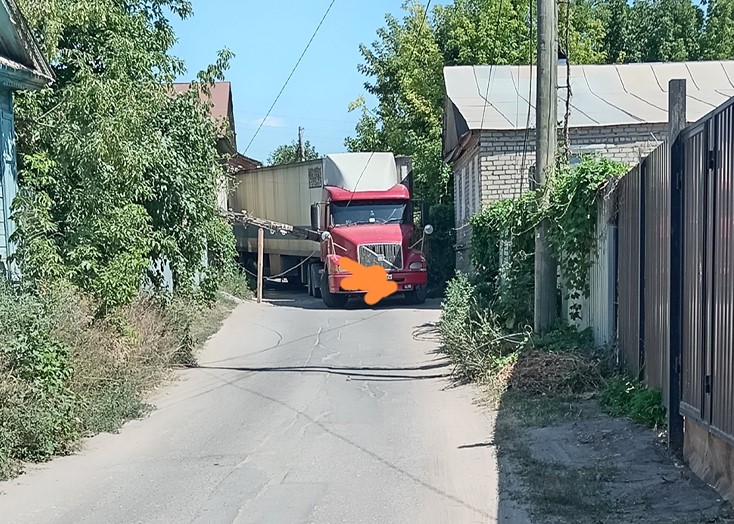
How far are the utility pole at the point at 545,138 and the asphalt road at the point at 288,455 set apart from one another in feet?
5.49

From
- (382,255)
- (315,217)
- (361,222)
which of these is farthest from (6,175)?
(315,217)

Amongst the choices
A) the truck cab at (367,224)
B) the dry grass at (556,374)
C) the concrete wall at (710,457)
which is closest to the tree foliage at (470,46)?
the truck cab at (367,224)

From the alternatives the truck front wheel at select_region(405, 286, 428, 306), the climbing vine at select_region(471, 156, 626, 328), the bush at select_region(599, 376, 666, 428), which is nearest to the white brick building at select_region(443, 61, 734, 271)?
the truck front wheel at select_region(405, 286, 428, 306)

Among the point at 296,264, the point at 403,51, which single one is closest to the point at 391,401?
the point at 296,264

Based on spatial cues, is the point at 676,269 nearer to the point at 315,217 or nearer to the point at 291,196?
the point at 315,217

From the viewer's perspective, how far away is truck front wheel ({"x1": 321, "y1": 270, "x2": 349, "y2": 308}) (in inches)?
917

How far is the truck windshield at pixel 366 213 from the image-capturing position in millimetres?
23172

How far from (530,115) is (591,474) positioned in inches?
615

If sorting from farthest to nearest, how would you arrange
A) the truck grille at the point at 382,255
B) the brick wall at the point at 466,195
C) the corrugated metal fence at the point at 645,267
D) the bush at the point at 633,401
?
the truck grille at the point at 382,255, the brick wall at the point at 466,195, the bush at the point at 633,401, the corrugated metal fence at the point at 645,267

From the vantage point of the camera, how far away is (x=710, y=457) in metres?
6.06

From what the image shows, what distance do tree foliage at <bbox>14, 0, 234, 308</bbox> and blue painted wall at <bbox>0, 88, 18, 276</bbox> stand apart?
0.14 m

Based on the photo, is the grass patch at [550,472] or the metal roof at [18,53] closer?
the grass patch at [550,472]

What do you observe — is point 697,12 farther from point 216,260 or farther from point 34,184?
point 34,184

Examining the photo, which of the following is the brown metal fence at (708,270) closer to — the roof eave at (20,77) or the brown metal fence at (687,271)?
the brown metal fence at (687,271)
